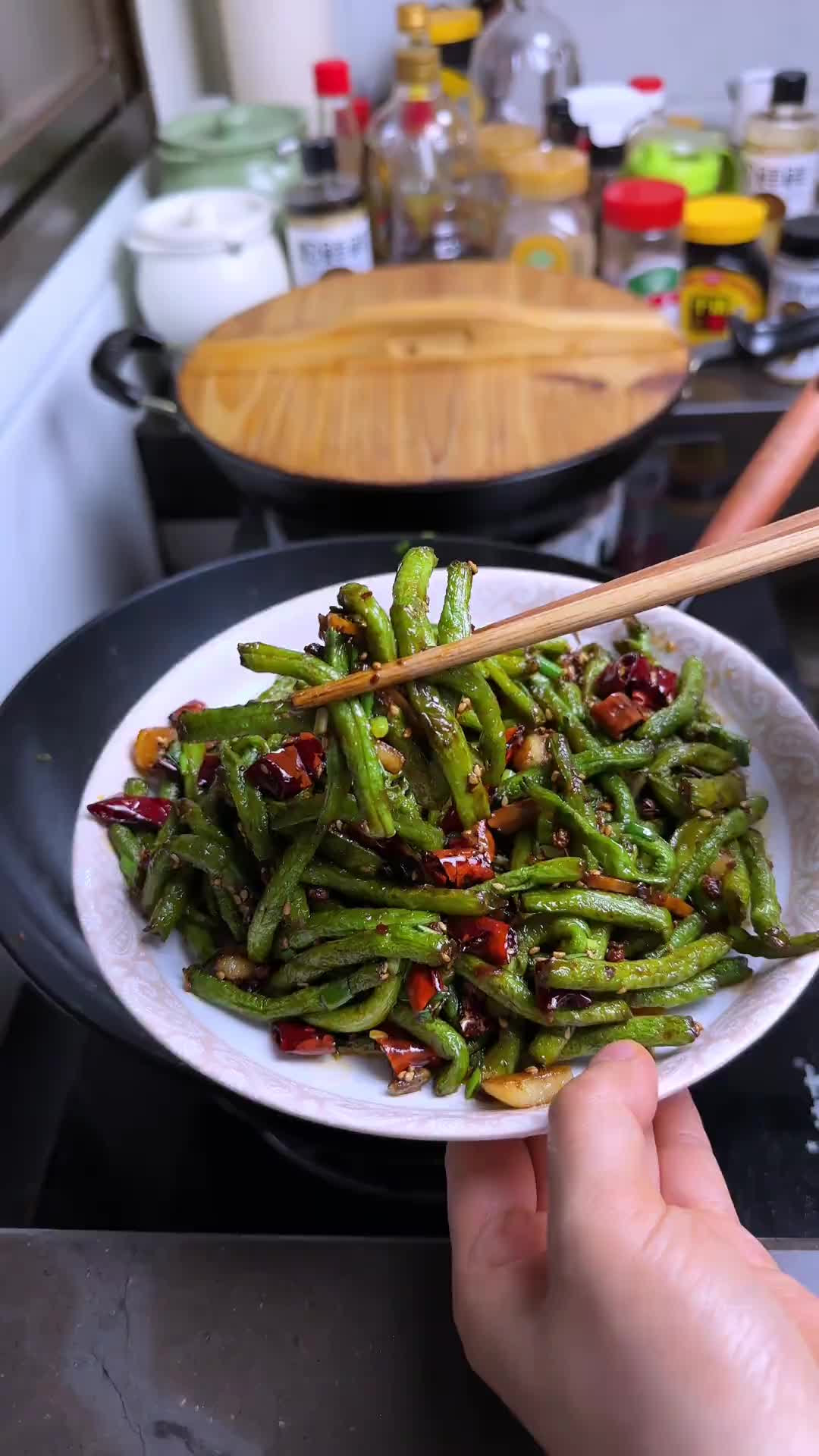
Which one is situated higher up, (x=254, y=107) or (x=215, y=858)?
(x=254, y=107)

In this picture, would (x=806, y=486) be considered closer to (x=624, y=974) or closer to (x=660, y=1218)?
(x=624, y=974)

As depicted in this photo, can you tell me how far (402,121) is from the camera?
1826 millimetres

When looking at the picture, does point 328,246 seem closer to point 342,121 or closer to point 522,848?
point 342,121

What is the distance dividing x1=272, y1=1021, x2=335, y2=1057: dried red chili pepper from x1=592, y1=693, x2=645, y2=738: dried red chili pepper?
363 mm

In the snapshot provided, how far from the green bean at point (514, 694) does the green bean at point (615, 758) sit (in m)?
0.05

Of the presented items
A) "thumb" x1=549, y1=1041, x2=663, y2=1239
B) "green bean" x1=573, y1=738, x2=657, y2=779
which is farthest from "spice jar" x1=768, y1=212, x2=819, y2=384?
"thumb" x1=549, y1=1041, x2=663, y2=1239

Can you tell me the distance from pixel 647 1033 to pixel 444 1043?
145 millimetres

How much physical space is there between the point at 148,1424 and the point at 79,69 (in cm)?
195

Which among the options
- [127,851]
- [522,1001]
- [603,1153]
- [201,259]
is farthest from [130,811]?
[201,259]

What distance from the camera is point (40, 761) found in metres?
1.07

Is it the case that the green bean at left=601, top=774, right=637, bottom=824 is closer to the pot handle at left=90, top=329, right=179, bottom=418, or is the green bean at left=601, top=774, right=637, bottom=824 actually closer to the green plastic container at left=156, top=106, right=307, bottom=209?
the pot handle at left=90, top=329, right=179, bottom=418

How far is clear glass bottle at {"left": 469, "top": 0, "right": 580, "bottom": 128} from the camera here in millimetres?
2070

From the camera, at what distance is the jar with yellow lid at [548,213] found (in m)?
1.71

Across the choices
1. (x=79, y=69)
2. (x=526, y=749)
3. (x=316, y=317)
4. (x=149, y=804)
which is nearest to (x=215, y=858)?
(x=149, y=804)
